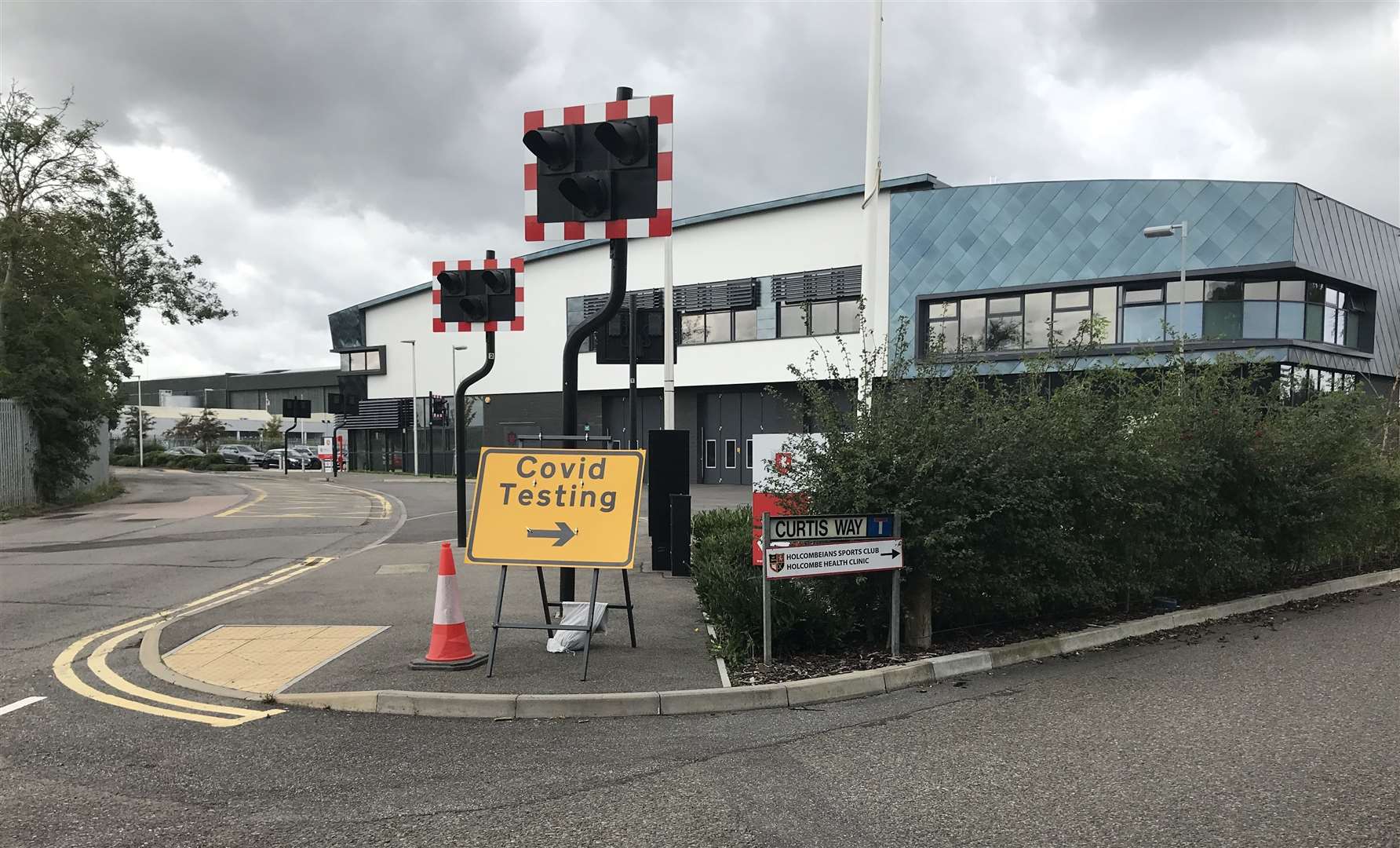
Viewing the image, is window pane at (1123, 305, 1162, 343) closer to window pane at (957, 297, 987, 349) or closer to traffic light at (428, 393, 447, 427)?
window pane at (957, 297, 987, 349)

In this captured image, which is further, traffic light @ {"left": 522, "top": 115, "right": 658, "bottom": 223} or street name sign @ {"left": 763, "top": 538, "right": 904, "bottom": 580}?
traffic light @ {"left": 522, "top": 115, "right": 658, "bottom": 223}

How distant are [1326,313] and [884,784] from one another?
28.3 meters

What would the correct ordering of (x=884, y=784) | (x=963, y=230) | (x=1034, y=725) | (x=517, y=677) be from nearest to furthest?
(x=884, y=784)
(x=1034, y=725)
(x=517, y=677)
(x=963, y=230)

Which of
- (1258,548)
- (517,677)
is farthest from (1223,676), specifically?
(517,677)

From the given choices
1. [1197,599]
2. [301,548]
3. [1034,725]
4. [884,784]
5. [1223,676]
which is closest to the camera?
[884,784]

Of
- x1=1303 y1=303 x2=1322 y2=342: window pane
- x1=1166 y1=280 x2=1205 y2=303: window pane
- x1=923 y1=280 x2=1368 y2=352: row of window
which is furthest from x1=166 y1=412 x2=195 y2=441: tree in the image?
x1=1303 y1=303 x2=1322 y2=342: window pane

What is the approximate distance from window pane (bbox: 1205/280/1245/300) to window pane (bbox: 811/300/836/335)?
1191cm

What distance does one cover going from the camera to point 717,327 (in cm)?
3531

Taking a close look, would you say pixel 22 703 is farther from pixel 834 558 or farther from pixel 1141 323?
pixel 1141 323

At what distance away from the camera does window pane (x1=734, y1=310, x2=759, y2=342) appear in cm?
3419

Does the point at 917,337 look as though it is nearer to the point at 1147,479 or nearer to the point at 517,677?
the point at 1147,479

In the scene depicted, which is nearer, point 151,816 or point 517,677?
point 151,816

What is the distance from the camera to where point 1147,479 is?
834cm

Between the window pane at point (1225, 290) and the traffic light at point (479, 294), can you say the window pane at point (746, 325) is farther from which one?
the traffic light at point (479, 294)
